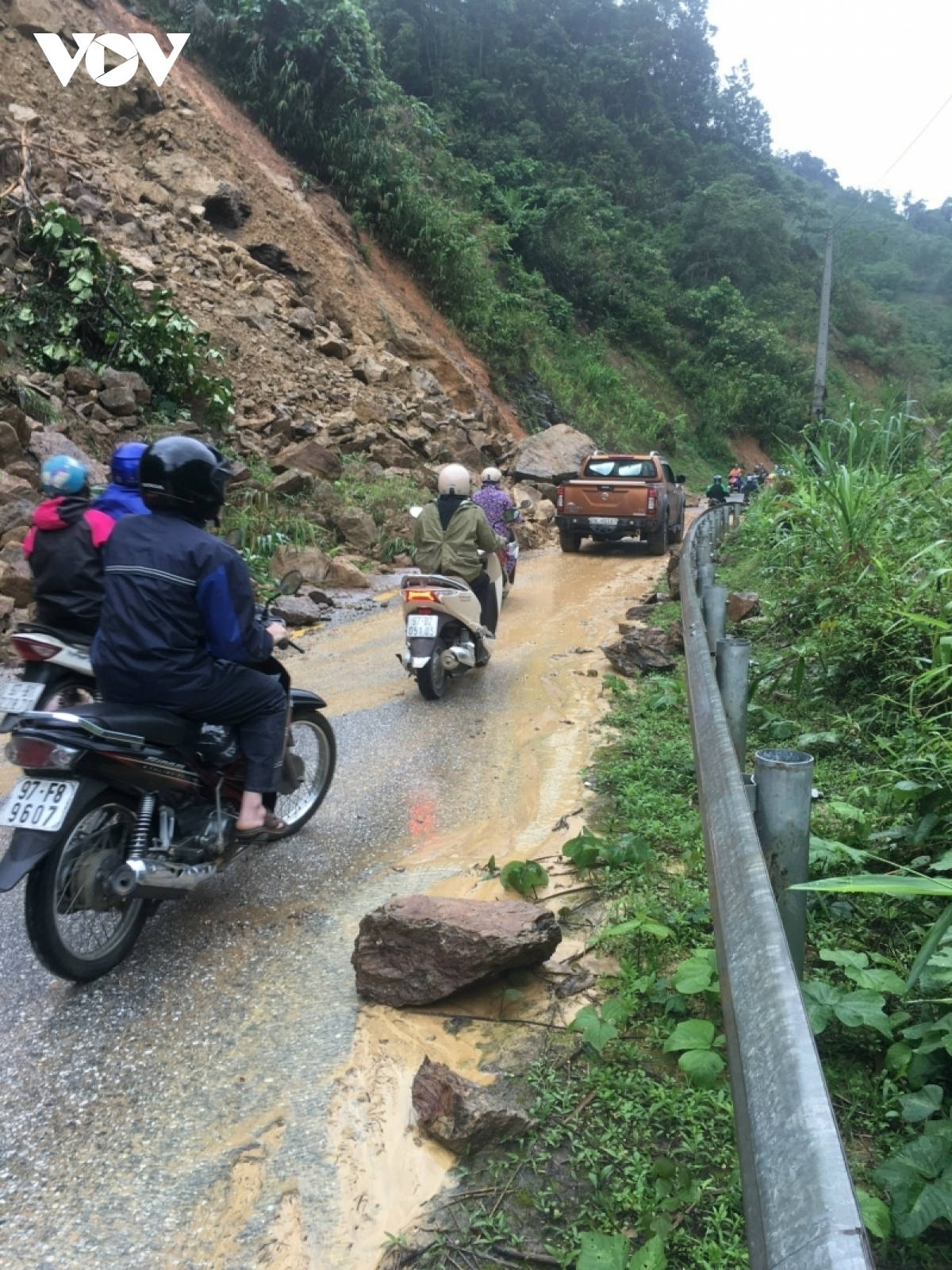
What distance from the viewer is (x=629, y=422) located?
32938mm

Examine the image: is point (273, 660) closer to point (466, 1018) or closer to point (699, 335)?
point (466, 1018)

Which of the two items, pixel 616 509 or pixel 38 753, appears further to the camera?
pixel 616 509

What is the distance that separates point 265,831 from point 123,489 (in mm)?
2206

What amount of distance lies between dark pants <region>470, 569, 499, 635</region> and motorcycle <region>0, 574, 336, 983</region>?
4.00m

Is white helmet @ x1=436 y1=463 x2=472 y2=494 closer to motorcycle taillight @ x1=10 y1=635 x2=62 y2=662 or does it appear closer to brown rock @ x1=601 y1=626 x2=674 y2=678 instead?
brown rock @ x1=601 y1=626 x2=674 y2=678

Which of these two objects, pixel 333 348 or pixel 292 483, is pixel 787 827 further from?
pixel 333 348

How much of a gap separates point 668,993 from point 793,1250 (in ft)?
7.01

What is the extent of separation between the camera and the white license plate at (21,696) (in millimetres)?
4707

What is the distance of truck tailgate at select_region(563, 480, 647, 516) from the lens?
16422 millimetres

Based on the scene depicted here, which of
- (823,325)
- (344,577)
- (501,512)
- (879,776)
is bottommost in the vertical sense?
(344,577)

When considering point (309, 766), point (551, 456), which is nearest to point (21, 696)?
point (309, 766)

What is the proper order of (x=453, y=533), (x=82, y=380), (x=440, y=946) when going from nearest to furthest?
(x=440, y=946)
(x=453, y=533)
(x=82, y=380)

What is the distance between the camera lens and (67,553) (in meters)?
5.15

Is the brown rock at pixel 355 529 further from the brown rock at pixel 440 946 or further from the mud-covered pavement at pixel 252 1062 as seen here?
the brown rock at pixel 440 946
